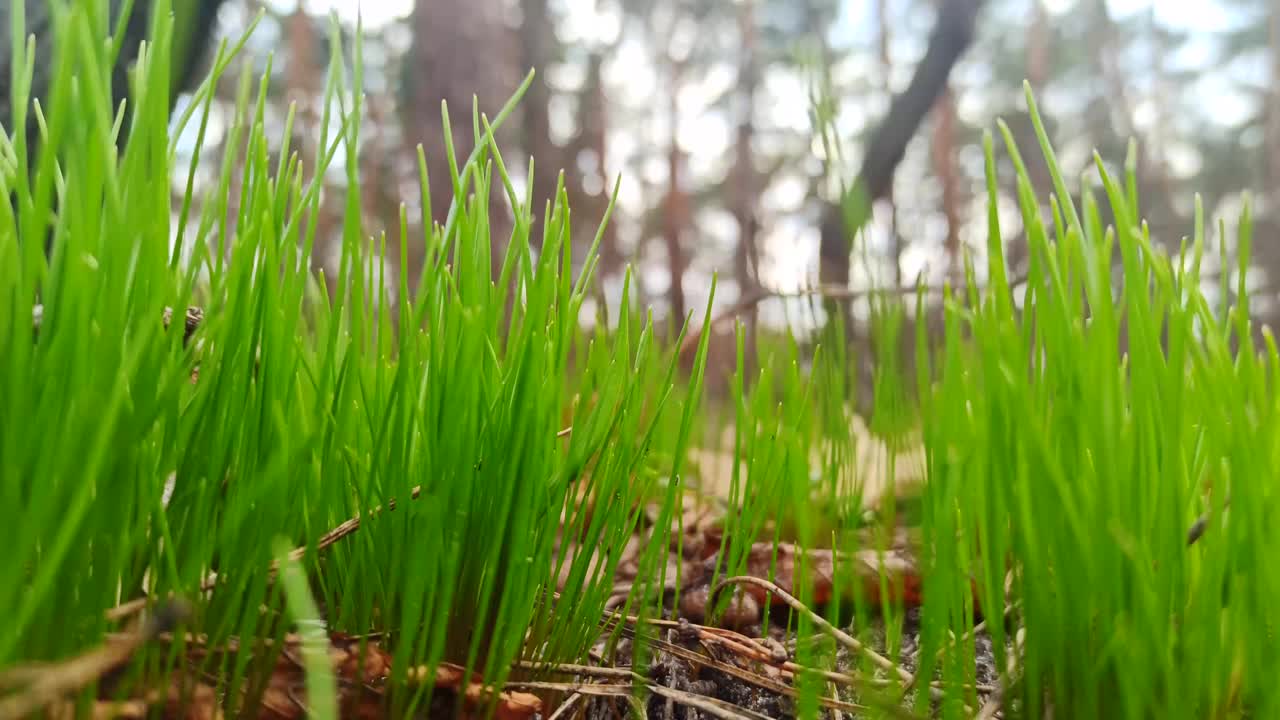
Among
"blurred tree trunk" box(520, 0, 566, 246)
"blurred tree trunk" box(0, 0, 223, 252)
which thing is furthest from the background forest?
"blurred tree trunk" box(0, 0, 223, 252)

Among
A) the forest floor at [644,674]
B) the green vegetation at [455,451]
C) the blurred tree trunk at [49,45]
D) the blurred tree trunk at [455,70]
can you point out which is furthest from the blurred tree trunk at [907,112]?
the green vegetation at [455,451]

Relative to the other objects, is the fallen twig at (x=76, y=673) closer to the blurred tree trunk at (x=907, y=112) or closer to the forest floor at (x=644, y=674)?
the forest floor at (x=644, y=674)

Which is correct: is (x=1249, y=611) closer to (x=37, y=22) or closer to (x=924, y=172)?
(x=37, y=22)

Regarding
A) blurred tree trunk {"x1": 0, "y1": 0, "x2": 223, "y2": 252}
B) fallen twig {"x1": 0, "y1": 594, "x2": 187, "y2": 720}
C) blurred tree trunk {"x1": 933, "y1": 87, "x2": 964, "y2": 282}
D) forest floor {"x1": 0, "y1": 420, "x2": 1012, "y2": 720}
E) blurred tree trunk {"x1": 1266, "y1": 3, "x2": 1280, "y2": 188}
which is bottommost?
forest floor {"x1": 0, "y1": 420, "x2": 1012, "y2": 720}

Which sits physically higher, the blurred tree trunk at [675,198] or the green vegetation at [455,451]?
the blurred tree trunk at [675,198]

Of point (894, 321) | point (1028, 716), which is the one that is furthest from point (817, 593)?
point (1028, 716)

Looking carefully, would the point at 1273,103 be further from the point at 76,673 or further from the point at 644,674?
the point at 76,673

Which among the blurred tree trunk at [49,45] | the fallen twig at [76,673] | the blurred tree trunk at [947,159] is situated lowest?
the fallen twig at [76,673]

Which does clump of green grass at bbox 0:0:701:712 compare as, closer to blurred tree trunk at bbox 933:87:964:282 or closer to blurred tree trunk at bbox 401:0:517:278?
blurred tree trunk at bbox 401:0:517:278
